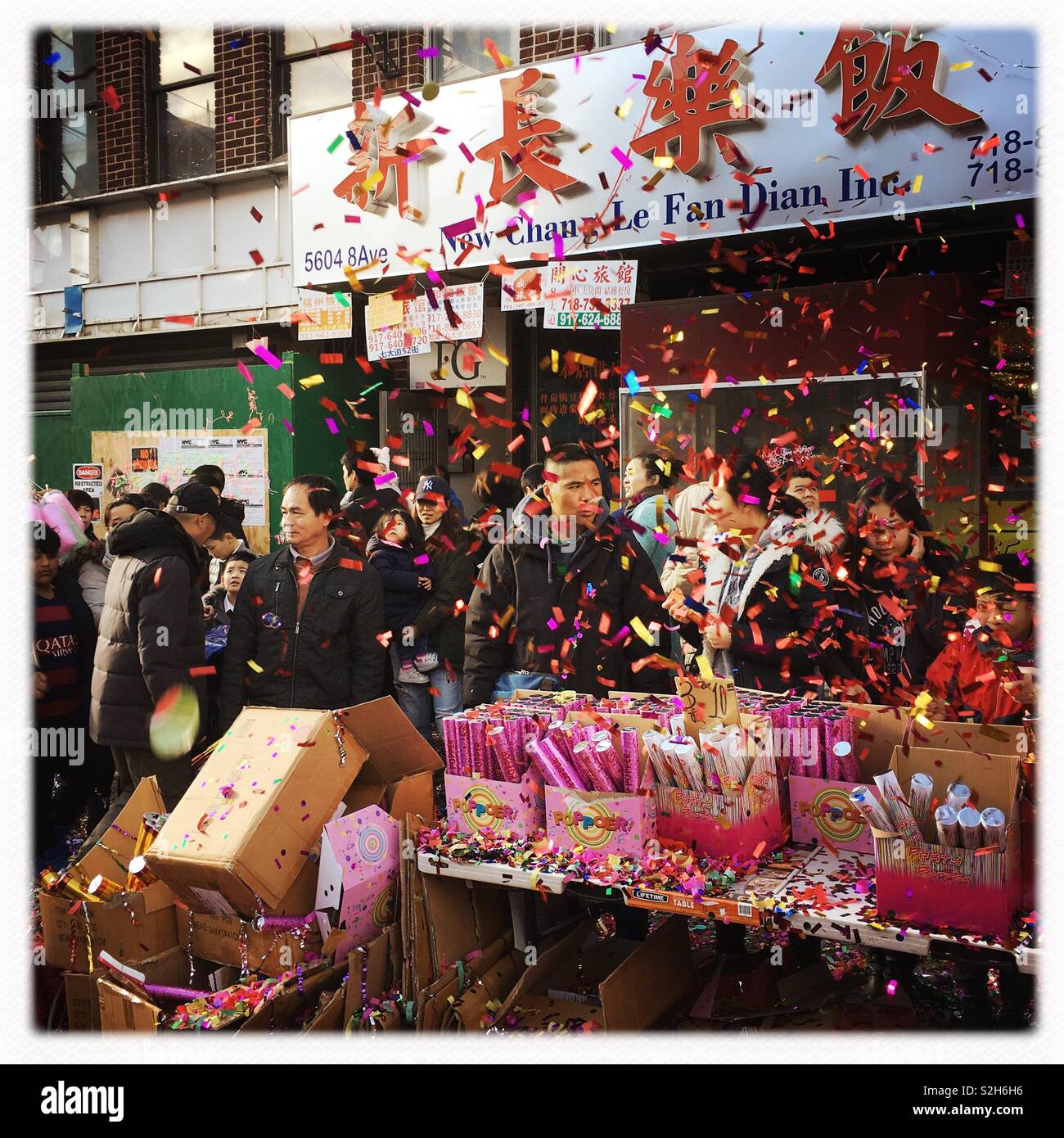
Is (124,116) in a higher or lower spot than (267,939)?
higher

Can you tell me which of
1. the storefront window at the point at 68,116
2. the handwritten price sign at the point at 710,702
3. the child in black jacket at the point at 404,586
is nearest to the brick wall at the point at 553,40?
the child in black jacket at the point at 404,586

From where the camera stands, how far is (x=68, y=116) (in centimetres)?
1334

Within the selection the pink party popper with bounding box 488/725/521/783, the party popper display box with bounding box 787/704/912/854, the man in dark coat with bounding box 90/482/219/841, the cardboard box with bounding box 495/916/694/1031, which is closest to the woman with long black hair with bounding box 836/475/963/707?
the party popper display box with bounding box 787/704/912/854

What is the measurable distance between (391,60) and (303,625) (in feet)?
24.3

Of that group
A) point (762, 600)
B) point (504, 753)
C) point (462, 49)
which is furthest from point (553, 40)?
point (504, 753)

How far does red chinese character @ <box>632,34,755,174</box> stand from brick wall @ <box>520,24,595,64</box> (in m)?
1.20

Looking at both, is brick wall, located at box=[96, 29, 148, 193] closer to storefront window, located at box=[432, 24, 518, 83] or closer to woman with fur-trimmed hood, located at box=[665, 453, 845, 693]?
storefront window, located at box=[432, 24, 518, 83]

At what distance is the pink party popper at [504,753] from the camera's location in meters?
3.72

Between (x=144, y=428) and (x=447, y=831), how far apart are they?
380 inches

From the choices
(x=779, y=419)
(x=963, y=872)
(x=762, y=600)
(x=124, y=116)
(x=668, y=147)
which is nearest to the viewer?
(x=963, y=872)

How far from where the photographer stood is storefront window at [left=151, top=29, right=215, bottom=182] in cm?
1216

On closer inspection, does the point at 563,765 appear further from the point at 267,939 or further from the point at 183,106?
the point at 183,106

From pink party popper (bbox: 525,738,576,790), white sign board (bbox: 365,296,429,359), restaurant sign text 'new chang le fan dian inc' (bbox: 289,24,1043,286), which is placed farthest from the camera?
white sign board (bbox: 365,296,429,359)

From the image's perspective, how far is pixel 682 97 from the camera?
765cm
